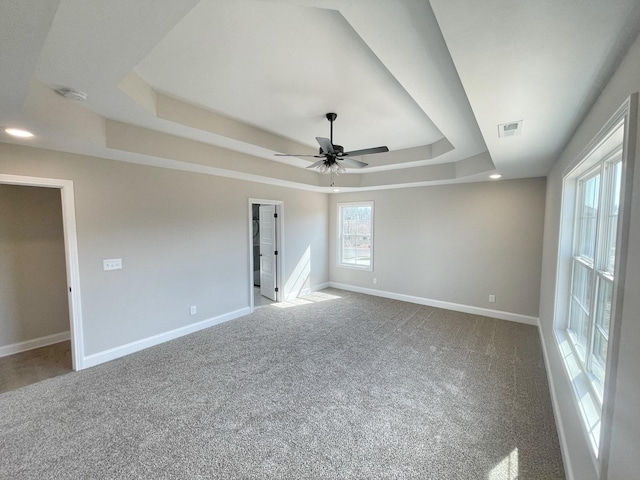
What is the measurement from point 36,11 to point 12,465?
2.76 metres

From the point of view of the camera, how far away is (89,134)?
252 cm

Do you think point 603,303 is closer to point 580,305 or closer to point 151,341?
point 580,305

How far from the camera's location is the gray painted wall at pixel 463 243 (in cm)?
434

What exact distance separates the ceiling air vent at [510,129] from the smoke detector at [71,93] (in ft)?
10.9

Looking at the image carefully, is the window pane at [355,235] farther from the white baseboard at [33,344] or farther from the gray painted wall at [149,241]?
the white baseboard at [33,344]

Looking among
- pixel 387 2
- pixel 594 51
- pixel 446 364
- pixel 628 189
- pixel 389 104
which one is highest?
pixel 389 104

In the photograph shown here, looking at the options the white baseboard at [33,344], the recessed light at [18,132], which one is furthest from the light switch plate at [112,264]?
the white baseboard at [33,344]

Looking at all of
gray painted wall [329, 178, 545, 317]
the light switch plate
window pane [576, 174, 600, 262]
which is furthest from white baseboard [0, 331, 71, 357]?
window pane [576, 174, 600, 262]

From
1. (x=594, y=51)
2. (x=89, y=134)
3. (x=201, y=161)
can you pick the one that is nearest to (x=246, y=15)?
(x=594, y=51)

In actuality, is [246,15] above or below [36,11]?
above

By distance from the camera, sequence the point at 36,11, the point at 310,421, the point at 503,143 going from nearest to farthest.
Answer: the point at 36,11 < the point at 310,421 < the point at 503,143

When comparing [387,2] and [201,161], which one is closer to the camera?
[387,2]

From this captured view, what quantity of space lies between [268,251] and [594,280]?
5080 millimetres

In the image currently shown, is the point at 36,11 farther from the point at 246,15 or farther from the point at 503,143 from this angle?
the point at 503,143
